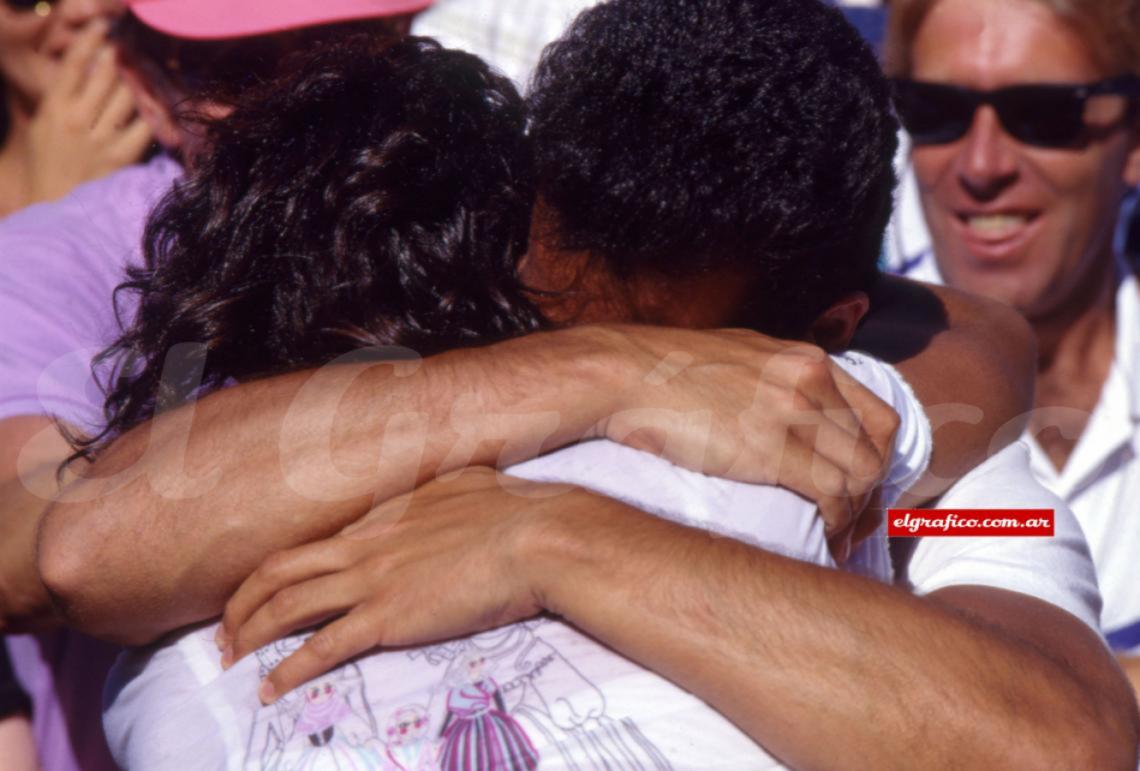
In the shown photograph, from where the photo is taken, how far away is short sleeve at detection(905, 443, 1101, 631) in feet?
4.98

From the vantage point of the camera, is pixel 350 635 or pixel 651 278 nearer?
pixel 350 635

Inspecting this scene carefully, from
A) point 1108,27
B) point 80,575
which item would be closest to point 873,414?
point 80,575

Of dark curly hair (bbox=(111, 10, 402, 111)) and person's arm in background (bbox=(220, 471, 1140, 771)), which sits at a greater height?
dark curly hair (bbox=(111, 10, 402, 111))

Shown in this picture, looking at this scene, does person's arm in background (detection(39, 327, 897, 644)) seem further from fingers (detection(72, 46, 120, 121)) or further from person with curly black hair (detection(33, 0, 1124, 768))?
fingers (detection(72, 46, 120, 121))

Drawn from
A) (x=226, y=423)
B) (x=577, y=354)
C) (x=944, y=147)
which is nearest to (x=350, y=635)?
(x=226, y=423)

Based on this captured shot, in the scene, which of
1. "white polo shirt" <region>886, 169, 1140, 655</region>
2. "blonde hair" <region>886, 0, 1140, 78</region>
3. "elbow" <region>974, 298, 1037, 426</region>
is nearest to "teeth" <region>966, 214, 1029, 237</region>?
"white polo shirt" <region>886, 169, 1140, 655</region>

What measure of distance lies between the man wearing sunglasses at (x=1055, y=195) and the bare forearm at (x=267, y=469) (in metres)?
2.06

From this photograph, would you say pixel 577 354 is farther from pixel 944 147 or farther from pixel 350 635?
pixel 944 147

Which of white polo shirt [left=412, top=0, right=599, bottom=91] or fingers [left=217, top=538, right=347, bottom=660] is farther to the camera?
white polo shirt [left=412, top=0, right=599, bottom=91]

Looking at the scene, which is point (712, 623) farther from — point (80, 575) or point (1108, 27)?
point (1108, 27)

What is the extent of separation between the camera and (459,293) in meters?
1.43

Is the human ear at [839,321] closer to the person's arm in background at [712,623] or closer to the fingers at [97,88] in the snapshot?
the person's arm in background at [712,623]

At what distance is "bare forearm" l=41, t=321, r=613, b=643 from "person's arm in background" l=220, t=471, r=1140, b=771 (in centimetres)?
4

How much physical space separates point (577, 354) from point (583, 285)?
0.38 ft
